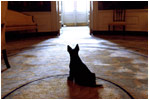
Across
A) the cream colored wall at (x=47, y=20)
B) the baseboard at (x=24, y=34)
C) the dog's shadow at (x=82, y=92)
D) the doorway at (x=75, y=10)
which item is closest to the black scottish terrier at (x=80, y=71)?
the dog's shadow at (x=82, y=92)

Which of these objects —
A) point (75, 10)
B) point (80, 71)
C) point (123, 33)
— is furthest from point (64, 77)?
point (75, 10)

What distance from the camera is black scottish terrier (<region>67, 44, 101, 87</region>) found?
5.55 ft

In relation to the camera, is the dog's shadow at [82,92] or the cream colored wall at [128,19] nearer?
the dog's shadow at [82,92]

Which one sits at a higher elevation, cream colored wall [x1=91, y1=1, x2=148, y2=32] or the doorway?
the doorway

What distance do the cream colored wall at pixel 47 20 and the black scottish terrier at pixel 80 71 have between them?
17.1ft

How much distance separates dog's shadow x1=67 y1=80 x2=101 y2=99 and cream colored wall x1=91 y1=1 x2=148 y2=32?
5280mm

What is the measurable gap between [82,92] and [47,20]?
5.49m

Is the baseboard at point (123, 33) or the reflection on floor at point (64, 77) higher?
the baseboard at point (123, 33)

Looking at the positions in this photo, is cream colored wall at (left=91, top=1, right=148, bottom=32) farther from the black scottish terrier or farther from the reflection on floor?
the black scottish terrier

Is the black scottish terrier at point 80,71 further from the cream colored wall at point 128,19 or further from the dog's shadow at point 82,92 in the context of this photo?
the cream colored wall at point 128,19

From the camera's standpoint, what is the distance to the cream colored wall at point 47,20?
673 cm

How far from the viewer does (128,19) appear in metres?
6.67

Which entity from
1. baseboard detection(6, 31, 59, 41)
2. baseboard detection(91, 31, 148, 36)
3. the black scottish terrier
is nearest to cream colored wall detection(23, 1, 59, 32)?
baseboard detection(6, 31, 59, 41)

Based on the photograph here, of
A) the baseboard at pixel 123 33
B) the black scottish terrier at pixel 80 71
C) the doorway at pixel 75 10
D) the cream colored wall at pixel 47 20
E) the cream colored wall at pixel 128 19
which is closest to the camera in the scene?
the black scottish terrier at pixel 80 71
